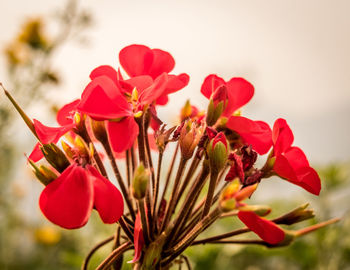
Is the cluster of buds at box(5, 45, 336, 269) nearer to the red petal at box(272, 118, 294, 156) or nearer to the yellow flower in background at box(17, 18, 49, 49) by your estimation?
the red petal at box(272, 118, 294, 156)

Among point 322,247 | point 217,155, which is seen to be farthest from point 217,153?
point 322,247

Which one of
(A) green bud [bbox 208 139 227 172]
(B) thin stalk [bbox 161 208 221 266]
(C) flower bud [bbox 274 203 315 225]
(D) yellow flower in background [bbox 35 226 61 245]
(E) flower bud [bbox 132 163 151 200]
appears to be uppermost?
(E) flower bud [bbox 132 163 151 200]

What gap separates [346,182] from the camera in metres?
1.35

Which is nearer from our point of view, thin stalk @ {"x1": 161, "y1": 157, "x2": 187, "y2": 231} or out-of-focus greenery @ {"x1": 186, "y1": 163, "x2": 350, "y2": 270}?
thin stalk @ {"x1": 161, "y1": 157, "x2": 187, "y2": 231}

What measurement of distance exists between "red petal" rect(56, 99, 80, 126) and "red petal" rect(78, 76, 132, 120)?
0.23 feet

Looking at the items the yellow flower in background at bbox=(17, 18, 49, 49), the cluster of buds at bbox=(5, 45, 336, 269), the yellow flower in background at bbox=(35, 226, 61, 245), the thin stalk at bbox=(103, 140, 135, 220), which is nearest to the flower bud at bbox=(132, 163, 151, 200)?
the cluster of buds at bbox=(5, 45, 336, 269)

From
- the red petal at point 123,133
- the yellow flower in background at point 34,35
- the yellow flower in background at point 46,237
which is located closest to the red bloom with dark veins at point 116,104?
the red petal at point 123,133

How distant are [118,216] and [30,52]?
147 cm

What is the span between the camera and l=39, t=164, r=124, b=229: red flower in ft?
0.92

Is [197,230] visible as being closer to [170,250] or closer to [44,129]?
[170,250]

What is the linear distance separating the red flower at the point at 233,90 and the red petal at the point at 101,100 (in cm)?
12

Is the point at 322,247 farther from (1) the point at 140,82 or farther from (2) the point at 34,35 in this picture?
(2) the point at 34,35

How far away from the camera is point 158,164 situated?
1.17 feet

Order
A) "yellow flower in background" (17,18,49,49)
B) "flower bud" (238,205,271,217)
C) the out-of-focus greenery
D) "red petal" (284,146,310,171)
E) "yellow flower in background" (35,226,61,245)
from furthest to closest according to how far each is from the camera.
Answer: "yellow flower in background" (35,226,61,245) → "yellow flower in background" (17,18,49,49) → the out-of-focus greenery → "red petal" (284,146,310,171) → "flower bud" (238,205,271,217)
